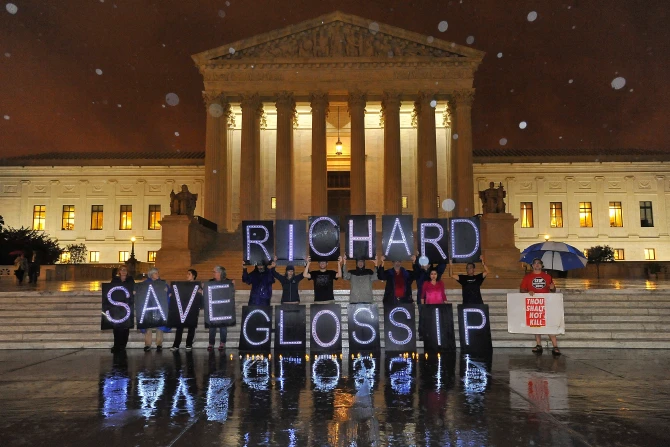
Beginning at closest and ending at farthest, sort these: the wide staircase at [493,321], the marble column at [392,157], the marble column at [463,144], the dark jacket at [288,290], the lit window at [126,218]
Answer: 1. the dark jacket at [288,290]
2. the wide staircase at [493,321]
3. the marble column at [392,157]
4. the marble column at [463,144]
5. the lit window at [126,218]

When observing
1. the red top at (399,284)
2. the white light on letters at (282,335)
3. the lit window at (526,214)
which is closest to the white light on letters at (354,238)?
the red top at (399,284)

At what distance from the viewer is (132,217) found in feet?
196

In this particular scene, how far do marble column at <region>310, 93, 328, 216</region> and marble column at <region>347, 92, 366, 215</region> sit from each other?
6.30 feet

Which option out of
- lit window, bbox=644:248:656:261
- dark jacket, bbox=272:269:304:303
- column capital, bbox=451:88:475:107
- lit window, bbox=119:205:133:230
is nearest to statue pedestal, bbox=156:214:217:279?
dark jacket, bbox=272:269:304:303

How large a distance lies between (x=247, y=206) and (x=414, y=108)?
14.0m

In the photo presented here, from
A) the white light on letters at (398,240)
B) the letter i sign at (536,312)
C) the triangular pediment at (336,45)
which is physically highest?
the triangular pediment at (336,45)

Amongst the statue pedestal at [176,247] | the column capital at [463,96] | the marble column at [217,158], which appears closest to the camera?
the statue pedestal at [176,247]

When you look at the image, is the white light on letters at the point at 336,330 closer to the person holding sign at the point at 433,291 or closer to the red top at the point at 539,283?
the person holding sign at the point at 433,291

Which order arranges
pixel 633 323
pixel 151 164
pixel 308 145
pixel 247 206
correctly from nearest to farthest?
pixel 633 323, pixel 247 206, pixel 308 145, pixel 151 164

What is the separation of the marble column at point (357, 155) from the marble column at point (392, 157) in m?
1.59

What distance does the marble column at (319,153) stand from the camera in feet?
128

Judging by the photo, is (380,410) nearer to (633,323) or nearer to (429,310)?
(429,310)

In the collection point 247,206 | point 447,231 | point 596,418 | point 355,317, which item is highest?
point 247,206

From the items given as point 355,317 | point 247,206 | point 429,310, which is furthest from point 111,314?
point 247,206
